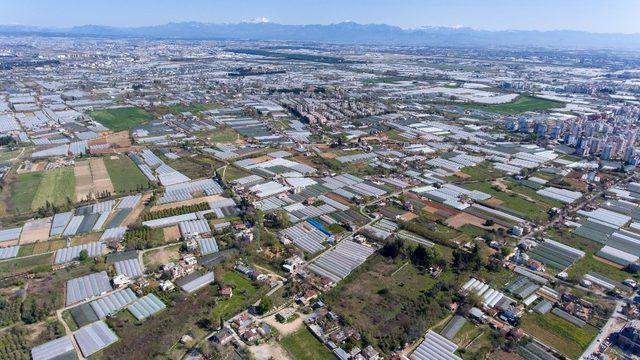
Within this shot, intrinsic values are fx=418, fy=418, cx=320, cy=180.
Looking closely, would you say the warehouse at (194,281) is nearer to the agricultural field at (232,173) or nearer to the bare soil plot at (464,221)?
the agricultural field at (232,173)

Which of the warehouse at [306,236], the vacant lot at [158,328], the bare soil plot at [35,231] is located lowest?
the vacant lot at [158,328]

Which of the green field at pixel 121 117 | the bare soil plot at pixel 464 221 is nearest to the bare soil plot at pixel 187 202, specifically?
the bare soil plot at pixel 464 221

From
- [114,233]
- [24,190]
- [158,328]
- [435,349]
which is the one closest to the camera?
[435,349]

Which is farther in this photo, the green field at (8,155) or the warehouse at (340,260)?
the green field at (8,155)

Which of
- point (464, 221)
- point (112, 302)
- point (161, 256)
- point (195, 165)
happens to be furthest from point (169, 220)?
point (464, 221)

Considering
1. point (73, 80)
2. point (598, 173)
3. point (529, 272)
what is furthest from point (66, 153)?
point (73, 80)

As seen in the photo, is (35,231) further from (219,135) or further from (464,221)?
(464,221)
